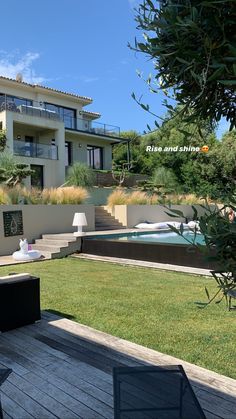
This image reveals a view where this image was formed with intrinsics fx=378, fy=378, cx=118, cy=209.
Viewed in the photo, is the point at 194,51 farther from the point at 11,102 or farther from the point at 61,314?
the point at 11,102

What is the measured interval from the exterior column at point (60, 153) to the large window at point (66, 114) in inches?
83.3

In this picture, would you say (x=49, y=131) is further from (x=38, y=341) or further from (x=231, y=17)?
(x=231, y=17)

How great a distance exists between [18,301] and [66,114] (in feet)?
79.8

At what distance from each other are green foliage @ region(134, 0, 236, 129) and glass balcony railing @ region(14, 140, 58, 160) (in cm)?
2009

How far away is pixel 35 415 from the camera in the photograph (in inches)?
96.9

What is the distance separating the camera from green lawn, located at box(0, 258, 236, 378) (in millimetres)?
3801

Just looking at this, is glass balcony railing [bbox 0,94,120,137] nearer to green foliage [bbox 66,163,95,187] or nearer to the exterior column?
the exterior column

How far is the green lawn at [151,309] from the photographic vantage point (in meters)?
3.80

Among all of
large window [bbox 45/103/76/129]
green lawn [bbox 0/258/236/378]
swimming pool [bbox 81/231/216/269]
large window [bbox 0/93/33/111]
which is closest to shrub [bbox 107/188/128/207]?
swimming pool [bbox 81/231/216/269]

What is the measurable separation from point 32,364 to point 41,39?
15.5 m

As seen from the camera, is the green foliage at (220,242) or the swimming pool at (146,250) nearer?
the green foliage at (220,242)

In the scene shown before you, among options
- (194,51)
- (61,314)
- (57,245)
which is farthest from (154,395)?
(57,245)

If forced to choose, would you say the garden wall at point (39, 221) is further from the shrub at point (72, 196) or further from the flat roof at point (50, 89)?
the flat roof at point (50, 89)

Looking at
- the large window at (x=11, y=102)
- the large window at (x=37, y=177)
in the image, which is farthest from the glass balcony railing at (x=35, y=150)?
the large window at (x=11, y=102)
